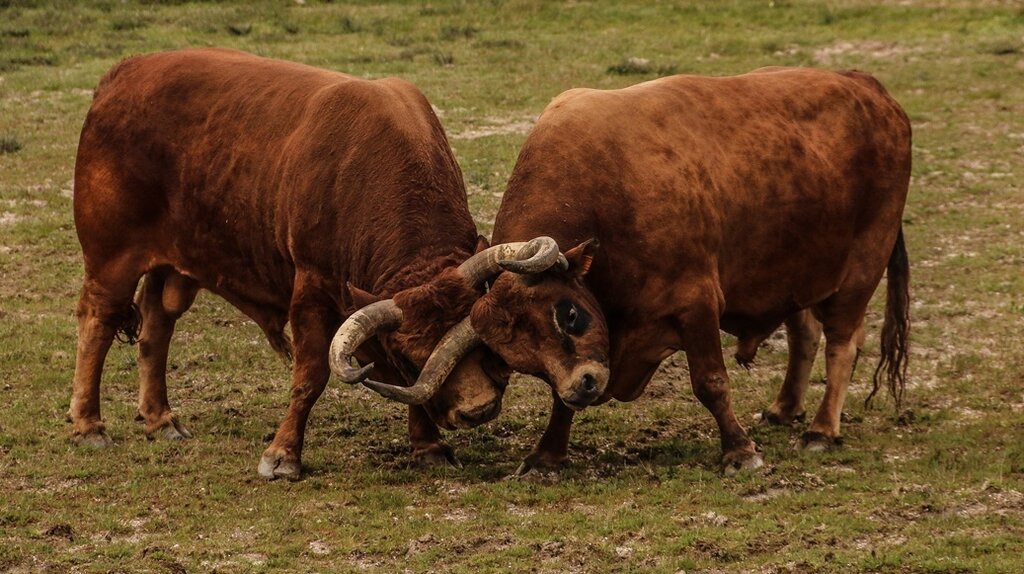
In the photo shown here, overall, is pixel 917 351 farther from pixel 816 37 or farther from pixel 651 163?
pixel 816 37

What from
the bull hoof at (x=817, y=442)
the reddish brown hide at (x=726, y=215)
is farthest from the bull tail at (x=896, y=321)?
the bull hoof at (x=817, y=442)

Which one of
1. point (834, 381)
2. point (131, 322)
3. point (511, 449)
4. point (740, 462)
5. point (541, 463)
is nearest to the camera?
point (740, 462)

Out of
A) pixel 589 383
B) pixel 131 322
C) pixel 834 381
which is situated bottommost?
pixel 834 381

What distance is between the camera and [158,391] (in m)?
11.3

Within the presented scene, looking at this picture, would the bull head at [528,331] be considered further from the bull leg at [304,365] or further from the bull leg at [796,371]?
the bull leg at [796,371]

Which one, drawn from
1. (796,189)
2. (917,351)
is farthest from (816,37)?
(796,189)

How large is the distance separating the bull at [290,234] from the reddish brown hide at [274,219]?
0.01 metres

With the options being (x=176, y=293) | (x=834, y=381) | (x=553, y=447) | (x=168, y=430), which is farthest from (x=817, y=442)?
(x=176, y=293)

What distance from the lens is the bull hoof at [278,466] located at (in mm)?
10016

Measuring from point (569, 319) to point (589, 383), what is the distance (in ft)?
1.24

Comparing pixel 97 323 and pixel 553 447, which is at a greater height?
pixel 97 323

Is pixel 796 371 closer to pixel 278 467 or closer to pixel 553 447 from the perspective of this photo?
pixel 553 447

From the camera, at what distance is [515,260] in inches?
356

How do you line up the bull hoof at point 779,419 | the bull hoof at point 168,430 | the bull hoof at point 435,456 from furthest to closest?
1. the bull hoof at point 779,419
2. the bull hoof at point 168,430
3. the bull hoof at point 435,456
